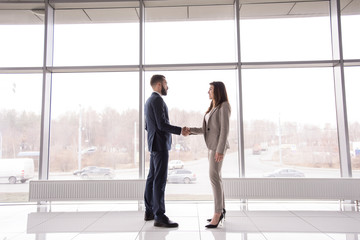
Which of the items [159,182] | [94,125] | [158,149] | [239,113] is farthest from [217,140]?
[94,125]

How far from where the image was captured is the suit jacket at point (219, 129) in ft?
7.71

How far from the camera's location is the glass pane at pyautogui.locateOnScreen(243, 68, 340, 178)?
378 centimetres

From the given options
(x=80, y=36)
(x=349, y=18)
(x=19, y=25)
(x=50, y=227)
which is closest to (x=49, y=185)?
(x=50, y=227)

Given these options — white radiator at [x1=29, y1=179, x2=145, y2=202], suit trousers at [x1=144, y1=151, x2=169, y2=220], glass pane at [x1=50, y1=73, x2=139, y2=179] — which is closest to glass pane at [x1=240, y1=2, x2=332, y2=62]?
glass pane at [x1=50, y1=73, x2=139, y2=179]

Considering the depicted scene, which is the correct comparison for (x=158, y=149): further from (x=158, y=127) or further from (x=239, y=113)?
(x=239, y=113)

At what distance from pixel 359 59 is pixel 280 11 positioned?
59.5 inches

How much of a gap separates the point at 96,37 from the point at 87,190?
258 cm

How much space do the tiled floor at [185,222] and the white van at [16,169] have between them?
1.50 feet

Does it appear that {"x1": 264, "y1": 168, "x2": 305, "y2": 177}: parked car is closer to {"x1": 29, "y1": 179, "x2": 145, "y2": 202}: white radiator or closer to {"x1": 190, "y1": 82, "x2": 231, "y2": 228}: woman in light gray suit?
{"x1": 190, "y1": 82, "x2": 231, "y2": 228}: woman in light gray suit

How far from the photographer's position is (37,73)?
12.9 ft

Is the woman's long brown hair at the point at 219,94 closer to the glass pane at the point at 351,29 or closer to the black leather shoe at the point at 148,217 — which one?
the black leather shoe at the point at 148,217

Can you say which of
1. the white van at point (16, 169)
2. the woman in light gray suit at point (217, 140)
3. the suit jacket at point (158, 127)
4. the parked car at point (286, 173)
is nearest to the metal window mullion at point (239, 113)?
the parked car at point (286, 173)

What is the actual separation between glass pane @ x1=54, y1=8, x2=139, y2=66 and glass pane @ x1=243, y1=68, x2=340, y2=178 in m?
2.09

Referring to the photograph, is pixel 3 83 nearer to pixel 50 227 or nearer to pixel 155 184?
pixel 50 227
